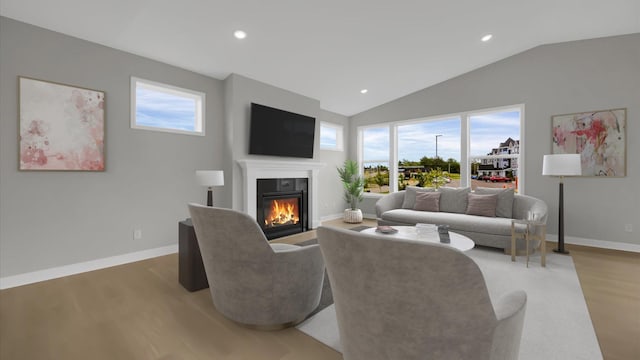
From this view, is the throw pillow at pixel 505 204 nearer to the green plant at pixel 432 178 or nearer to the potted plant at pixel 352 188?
the green plant at pixel 432 178

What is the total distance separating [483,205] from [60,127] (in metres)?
5.69

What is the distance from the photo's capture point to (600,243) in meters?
4.14

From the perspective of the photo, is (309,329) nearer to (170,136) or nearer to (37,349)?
(37,349)

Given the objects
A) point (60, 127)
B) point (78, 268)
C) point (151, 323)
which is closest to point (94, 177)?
point (60, 127)

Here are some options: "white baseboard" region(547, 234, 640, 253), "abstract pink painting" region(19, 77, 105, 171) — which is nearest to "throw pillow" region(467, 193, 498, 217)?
"white baseboard" region(547, 234, 640, 253)

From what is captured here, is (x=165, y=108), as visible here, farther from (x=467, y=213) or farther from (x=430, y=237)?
(x=467, y=213)

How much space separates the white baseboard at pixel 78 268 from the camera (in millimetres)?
2824

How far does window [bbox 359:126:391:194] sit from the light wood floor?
13.0 feet

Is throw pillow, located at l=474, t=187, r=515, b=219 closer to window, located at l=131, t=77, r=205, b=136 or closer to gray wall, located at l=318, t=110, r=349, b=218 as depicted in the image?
gray wall, located at l=318, t=110, r=349, b=218

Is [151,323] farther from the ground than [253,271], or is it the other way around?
[253,271]

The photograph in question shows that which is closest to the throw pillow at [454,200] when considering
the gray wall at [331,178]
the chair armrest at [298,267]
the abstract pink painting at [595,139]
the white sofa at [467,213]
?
the white sofa at [467,213]

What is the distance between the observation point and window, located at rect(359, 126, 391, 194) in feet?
21.4

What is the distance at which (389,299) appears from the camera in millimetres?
1019

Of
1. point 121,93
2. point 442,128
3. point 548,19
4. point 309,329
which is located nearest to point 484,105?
point 442,128
